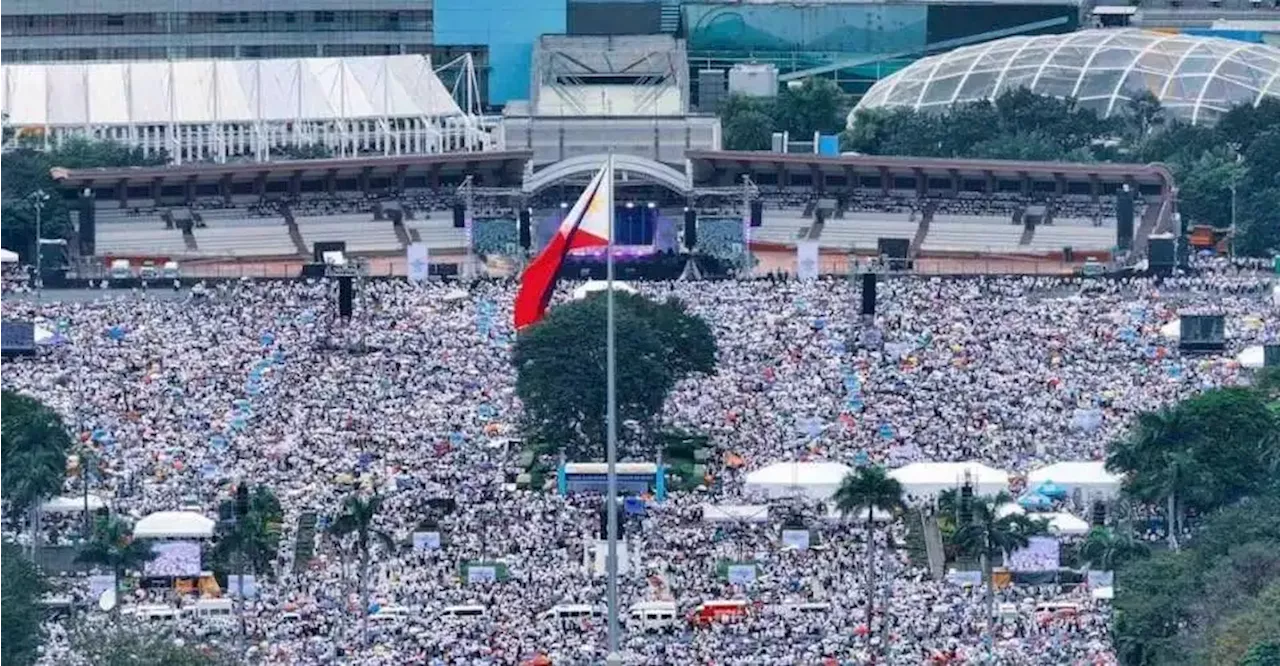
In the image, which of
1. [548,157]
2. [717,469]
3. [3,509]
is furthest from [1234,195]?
[3,509]

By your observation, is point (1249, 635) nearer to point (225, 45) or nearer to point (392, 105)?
point (392, 105)

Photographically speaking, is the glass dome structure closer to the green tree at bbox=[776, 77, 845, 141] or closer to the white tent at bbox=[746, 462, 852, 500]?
the green tree at bbox=[776, 77, 845, 141]

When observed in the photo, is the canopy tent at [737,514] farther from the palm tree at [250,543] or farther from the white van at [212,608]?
the white van at [212,608]

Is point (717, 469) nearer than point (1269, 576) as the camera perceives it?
No

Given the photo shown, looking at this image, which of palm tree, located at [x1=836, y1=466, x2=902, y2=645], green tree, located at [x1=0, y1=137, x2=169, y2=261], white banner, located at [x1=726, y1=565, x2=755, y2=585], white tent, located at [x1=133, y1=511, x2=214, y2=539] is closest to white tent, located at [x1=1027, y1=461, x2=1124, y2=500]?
palm tree, located at [x1=836, y1=466, x2=902, y2=645]

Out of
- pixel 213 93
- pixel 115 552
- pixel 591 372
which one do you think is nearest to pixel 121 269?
pixel 213 93

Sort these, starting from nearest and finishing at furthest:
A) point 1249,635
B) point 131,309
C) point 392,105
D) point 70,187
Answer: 1. point 1249,635
2. point 131,309
3. point 70,187
4. point 392,105

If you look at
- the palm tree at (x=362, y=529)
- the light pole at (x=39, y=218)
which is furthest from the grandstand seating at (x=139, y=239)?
the palm tree at (x=362, y=529)
